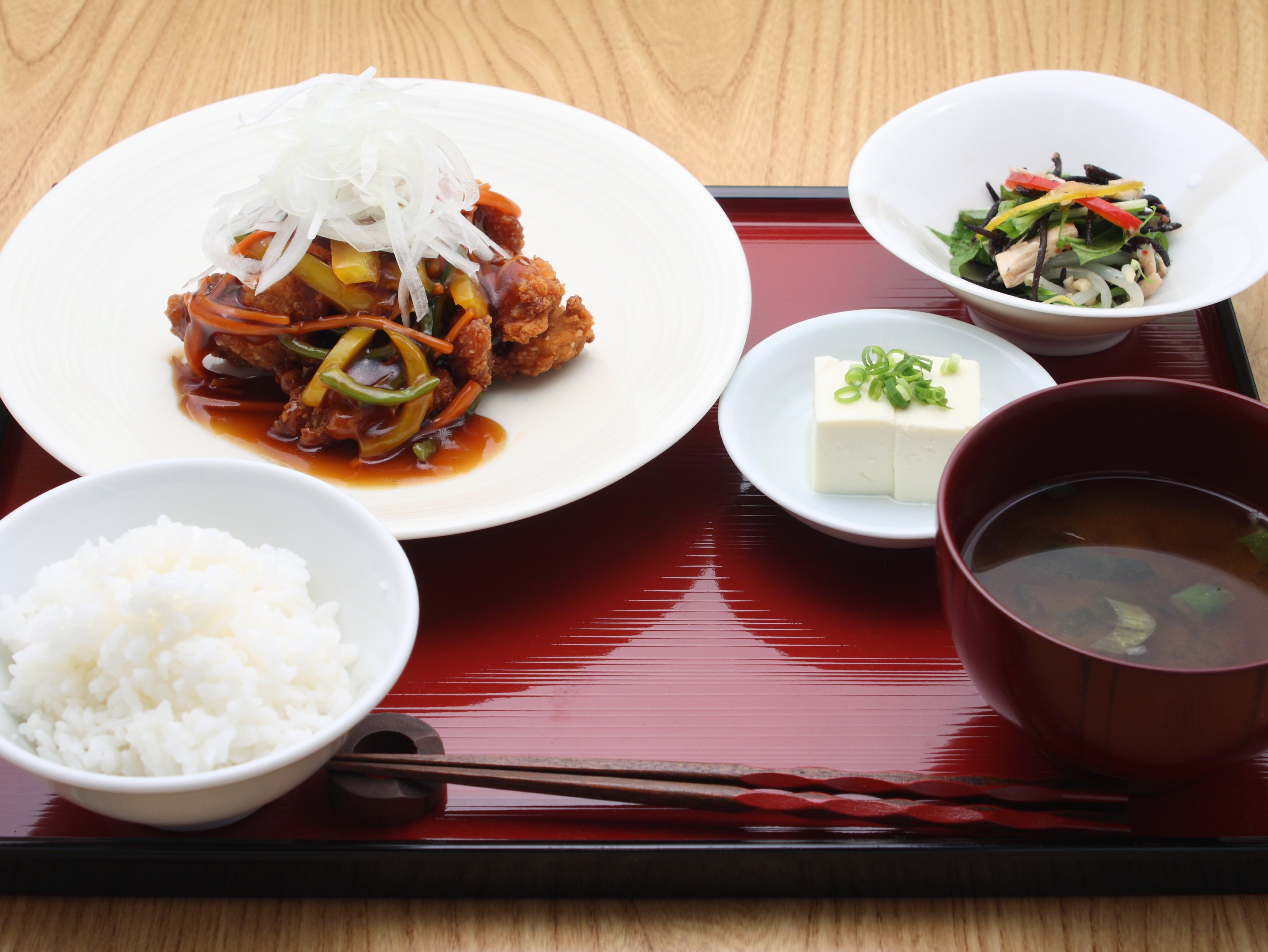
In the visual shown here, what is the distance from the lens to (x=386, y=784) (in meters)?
1.57

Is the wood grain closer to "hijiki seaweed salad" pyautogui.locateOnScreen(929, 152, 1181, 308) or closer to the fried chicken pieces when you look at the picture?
the fried chicken pieces

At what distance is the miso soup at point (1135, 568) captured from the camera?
4.92 feet

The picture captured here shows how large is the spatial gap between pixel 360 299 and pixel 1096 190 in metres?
1.56

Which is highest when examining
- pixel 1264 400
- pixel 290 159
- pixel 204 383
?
pixel 290 159

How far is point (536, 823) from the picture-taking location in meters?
1.61

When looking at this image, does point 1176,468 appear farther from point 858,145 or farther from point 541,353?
point 858,145

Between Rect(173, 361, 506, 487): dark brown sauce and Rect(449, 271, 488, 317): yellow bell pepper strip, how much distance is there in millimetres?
206

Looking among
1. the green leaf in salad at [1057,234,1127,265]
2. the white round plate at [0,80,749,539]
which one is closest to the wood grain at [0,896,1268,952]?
the white round plate at [0,80,749,539]

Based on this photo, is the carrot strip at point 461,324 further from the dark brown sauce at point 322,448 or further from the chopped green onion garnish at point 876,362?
the chopped green onion garnish at point 876,362

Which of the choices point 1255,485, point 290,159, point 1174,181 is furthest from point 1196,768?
point 290,159

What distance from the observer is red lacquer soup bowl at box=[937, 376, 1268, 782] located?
133 centimetres

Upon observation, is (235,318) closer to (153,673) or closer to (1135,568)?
(153,673)

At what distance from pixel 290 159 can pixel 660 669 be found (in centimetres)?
120

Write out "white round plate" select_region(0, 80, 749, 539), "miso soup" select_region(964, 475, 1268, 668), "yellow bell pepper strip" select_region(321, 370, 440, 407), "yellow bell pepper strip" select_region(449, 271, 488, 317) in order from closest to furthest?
"miso soup" select_region(964, 475, 1268, 668)
"white round plate" select_region(0, 80, 749, 539)
"yellow bell pepper strip" select_region(321, 370, 440, 407)
"yellow bell pepper strip" select_region(449, 271, 488, 317)
